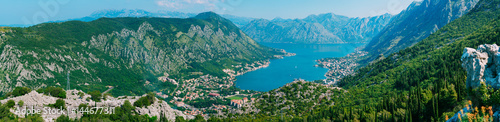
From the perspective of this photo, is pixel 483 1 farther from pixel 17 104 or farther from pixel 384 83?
pixel 17 104

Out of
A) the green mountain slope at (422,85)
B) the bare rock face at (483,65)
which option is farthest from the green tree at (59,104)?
the bare rock face at (483,65)

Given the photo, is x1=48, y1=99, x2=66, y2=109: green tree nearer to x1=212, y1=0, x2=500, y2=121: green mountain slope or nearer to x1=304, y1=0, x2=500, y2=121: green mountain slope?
x1=212, y1=0, x2=500, y2=121: green mountain slope

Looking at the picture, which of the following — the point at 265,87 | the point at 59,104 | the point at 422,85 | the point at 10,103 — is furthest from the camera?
the point at 265,87

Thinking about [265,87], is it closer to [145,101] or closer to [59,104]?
[145,101]

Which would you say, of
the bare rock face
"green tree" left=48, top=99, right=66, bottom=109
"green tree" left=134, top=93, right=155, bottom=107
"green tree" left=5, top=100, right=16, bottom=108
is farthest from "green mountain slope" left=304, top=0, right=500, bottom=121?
"green tree" left=5, top=100, right=16, bottom=108

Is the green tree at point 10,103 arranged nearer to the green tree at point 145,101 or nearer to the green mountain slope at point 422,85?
the green tree at point 145,101

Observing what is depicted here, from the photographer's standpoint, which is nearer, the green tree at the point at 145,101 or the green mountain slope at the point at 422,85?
the green mountain slope at the point at 422,85

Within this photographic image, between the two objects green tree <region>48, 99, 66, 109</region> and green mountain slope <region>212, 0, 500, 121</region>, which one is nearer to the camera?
green mountain slope <region>212, 0, 500, 121</region>

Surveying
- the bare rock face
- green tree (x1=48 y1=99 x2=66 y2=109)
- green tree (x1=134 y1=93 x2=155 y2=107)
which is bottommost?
green tree (x1=134 y1=93 x2=155 y2=107)

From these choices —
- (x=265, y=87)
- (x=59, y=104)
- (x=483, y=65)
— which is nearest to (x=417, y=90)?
(x=483, y=65)
